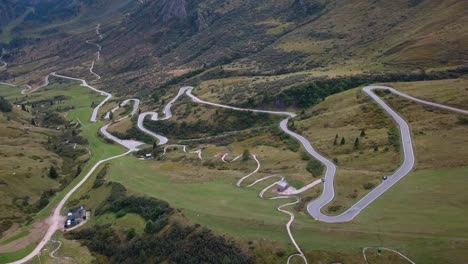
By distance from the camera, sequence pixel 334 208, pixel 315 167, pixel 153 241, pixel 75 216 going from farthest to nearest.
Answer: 1. pixel 75 216
2. pixel 315 167
3. pixel 153 241
4. pixel 334 208

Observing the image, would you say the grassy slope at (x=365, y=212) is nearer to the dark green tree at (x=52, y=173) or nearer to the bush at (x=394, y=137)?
the bush at (x=394, y=137)

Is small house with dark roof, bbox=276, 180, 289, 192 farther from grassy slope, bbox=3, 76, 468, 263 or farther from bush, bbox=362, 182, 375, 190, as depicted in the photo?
bush, bbox=362, 182, 375, 190

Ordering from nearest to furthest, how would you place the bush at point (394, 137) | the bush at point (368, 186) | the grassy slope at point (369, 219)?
the grassy slope at point (369, 219)
the bush at point (368, 186)
the bush at point (394, 137)

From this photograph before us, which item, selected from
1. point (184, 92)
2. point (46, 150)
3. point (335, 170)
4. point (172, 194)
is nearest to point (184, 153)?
point (172, 194)

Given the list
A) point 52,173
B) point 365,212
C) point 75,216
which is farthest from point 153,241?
point 52,173

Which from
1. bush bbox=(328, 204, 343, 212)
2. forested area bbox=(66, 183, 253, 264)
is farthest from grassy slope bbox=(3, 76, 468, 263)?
bush bbox=(328, 204, 343, 212)

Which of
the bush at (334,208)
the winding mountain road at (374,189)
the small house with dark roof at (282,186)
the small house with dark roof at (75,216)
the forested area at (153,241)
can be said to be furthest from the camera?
the small house with dark roof at (75,216)

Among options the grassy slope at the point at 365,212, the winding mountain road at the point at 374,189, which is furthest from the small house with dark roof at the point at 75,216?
the winding mountain road at the point at 374,189

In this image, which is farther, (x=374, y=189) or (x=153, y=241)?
(x=153, y=241)

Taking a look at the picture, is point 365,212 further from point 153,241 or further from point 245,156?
point 245,156

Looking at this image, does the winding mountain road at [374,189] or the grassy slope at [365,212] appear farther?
the winding mountain road at [374,189]

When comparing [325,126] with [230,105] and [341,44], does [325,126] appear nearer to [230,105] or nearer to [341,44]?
[230,105]
